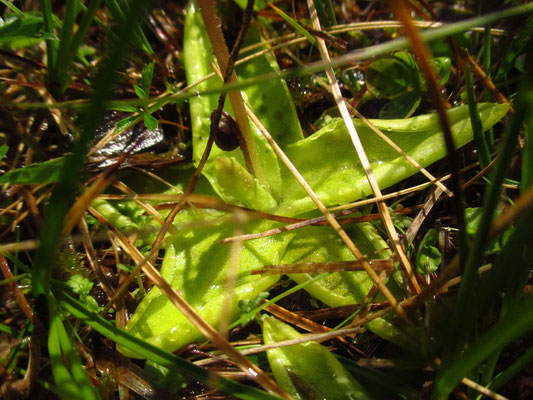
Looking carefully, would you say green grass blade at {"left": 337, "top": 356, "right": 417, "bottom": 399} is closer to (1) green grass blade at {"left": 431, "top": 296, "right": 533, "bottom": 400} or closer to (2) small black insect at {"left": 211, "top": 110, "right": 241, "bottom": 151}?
(1) green grass blade at {"left": 431, "top": 296, "right": 533, "bottom": 400}

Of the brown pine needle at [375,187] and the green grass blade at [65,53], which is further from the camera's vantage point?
the green grass blade at [65,53]

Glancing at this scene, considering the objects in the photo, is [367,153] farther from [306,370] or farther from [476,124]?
[306,370]

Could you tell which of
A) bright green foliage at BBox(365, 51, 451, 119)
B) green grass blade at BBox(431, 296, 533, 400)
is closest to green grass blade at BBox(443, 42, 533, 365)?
green grass blade at BBox(431, 296, 533, 400)

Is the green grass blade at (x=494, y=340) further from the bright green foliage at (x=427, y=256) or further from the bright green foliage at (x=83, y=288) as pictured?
the bright green foliage at (x=83, y=288)

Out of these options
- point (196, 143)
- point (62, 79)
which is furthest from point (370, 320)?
point (62, 79)

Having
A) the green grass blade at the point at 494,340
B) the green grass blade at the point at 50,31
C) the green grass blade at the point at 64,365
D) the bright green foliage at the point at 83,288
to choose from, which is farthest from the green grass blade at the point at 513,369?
the green grass blade at the point at 50,31

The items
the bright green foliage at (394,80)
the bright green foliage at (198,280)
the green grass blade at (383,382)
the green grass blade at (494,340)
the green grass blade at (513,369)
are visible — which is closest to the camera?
the green grass blade at (494,340)

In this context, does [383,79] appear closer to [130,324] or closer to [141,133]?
[141,133]
